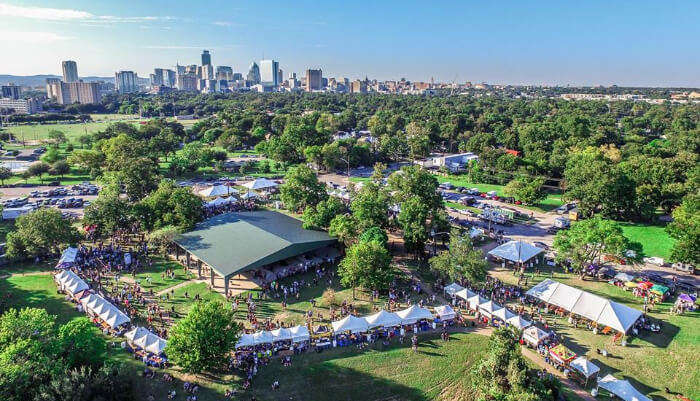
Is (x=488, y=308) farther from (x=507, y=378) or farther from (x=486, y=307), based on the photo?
(x=507, y=378)

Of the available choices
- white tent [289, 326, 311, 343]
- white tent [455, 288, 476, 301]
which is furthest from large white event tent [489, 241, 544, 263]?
white tent [289, 326, 311, 343]

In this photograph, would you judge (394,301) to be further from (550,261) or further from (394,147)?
(394,147)

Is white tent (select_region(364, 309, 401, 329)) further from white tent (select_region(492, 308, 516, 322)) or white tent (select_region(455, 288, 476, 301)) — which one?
white tent (select_region(492, 308, 516, 322))

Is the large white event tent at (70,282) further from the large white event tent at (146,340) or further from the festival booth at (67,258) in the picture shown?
the large white event tent at (146,340)

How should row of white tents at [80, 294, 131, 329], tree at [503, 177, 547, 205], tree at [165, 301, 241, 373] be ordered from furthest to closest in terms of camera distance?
tree at [503, 177, 547, 205]
row of white tents at [80, 294, 131, 329]
tree at [165, 301, 241, 373]

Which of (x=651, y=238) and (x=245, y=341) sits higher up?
(x=651, y=238)

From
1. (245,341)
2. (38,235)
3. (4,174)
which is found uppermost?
(4,174)

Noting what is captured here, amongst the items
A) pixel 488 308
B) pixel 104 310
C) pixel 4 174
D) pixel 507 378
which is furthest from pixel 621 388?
pixel 4 174
